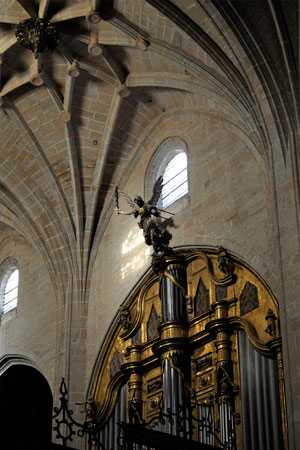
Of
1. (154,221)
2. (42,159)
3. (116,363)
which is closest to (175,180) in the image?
(154,221)

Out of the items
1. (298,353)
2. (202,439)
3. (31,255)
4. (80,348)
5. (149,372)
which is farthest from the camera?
(31,255)

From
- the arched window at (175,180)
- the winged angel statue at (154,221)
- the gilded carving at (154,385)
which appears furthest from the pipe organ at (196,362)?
the arched window at (175,180)

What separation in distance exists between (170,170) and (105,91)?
2421 mm

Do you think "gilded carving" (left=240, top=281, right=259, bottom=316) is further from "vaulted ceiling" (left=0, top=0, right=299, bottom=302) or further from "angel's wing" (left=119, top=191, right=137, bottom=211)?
"angel's wing" (left=119, top=191, right=137, bottom=211)

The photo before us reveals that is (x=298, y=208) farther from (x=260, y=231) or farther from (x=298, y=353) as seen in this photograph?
(x=298, y=353)

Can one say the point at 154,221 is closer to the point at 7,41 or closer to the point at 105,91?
the point at 105,91

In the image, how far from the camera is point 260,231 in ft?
50.1

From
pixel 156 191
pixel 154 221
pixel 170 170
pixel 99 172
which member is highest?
pixel 99 172

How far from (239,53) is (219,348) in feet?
17.5

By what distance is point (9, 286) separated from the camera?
2375 centimetres

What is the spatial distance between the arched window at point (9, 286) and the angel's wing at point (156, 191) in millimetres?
6387

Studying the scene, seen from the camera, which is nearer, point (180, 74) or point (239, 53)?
point (239, 53)

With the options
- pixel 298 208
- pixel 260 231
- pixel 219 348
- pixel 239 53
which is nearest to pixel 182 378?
pixel 219 348

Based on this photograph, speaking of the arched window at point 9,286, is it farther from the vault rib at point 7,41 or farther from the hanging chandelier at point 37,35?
the hanging chandelier at point 37,35
